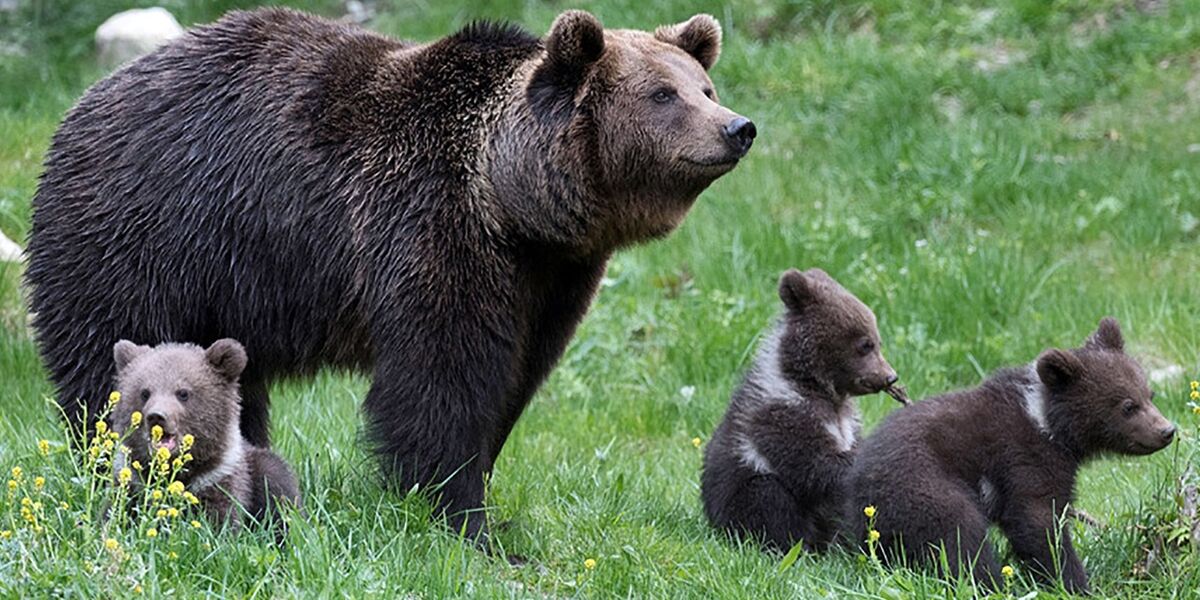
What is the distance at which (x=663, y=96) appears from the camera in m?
6.43

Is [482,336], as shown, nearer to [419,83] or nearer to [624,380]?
[419,83]

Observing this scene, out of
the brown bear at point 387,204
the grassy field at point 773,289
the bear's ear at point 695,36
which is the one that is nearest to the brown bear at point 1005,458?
the grassy field at point 773,289

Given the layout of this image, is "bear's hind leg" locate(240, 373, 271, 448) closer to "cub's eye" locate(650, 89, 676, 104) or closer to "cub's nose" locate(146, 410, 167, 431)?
"cub's nose" locate(146, 410, 167, 431)

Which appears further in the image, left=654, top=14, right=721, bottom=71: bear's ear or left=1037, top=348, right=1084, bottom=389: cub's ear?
left=654, top=14, right=721, bottom=71: bear's ear

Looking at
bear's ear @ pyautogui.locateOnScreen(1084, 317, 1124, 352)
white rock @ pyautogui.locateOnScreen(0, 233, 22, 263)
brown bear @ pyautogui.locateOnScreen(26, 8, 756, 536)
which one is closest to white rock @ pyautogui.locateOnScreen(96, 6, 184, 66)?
white rock @ pyautogui.locateOnScreen(0, 233, 22, 263)

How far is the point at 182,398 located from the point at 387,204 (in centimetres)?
113

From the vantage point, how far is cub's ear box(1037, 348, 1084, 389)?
236 inches

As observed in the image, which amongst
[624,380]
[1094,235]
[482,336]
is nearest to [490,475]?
[482,336]

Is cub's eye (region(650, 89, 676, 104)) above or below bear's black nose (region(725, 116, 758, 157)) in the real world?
above

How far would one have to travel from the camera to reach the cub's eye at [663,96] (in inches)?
253

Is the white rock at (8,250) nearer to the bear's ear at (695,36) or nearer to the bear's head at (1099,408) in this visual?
the bear's ear at (695,36)

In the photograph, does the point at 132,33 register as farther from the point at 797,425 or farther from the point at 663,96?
the point at 797,425

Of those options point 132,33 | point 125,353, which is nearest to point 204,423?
point 125,353

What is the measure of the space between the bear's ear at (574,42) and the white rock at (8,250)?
3.98 m
